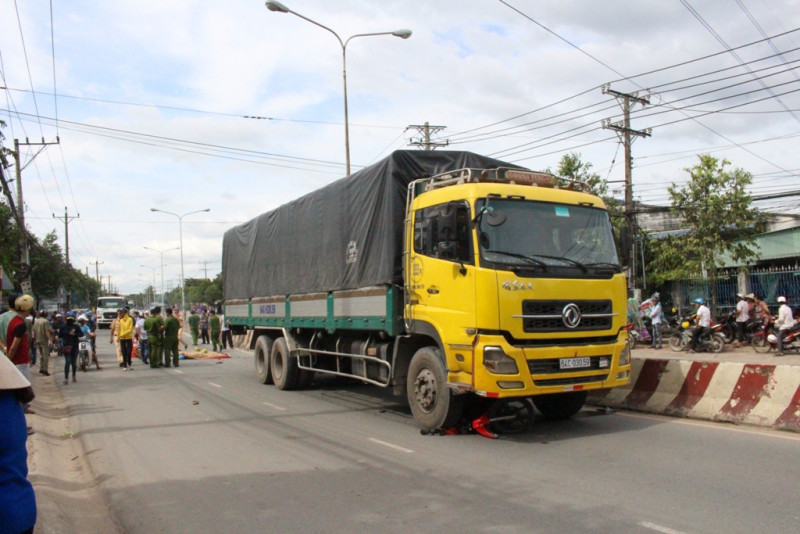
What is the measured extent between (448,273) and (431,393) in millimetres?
1586

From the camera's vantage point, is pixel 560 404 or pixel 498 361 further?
pixel 560 404

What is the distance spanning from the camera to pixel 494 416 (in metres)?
7.95

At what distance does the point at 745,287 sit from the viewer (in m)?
21.1

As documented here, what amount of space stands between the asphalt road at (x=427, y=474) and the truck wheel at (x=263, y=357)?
3.87 metres

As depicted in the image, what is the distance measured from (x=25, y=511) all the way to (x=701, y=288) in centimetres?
2351

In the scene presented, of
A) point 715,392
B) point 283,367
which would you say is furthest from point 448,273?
point 283,367

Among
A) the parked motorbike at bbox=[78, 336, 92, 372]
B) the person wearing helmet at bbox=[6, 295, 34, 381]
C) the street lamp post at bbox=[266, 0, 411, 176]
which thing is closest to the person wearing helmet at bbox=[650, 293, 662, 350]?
the street lamp post at bbox=[266, 0, 411, 176]

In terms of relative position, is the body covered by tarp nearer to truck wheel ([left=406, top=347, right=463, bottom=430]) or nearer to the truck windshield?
truck wheel ([left=406, top=347, right=463, bottom=430])

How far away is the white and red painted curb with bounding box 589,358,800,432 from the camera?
7.66 meters

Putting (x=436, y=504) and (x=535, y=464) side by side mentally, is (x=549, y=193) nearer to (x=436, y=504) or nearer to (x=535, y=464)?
(x=535, y=464)

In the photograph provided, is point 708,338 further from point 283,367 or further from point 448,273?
point 448,273

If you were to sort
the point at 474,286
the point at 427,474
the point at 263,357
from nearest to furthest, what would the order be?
1. the point at 427,474
2. the point at 474,286
3. the point at 263,357

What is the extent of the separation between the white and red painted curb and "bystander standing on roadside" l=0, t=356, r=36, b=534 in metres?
7.90

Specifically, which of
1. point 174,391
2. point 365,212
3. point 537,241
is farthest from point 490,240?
point 174,391
